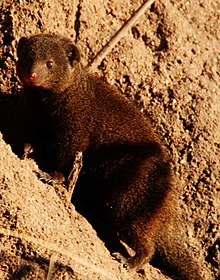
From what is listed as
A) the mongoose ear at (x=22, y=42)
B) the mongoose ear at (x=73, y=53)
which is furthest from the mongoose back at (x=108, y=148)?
the mongoose ear at (x=22, y=42)

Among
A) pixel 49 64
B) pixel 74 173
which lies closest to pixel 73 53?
pixel 49 64

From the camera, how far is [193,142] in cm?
542

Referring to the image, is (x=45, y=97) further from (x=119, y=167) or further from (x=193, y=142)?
(x=193, y=142)

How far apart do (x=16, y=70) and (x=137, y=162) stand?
1.04 m

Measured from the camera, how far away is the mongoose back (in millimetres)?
4984

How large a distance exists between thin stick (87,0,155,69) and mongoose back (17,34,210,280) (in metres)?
0.19

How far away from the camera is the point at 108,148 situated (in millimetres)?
5074

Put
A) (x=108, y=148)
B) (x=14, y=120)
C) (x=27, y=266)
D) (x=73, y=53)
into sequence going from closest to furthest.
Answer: (x=27, y=266) < (x=73, y=53) < (x=108, y=148) < (x=14, y=120)

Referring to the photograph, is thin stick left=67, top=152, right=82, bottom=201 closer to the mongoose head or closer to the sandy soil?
the sandy soil

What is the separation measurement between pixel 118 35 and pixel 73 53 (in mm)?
552

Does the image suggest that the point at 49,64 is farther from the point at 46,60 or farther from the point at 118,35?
the point at 118,35

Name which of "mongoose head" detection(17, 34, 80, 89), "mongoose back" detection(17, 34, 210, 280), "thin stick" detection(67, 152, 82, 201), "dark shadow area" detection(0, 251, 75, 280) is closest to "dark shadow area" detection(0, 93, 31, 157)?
"mongoose back" detection(17, 34, 210, 280)

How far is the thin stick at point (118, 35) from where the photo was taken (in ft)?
17.3

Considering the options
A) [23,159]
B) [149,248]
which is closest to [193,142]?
[149,248]
